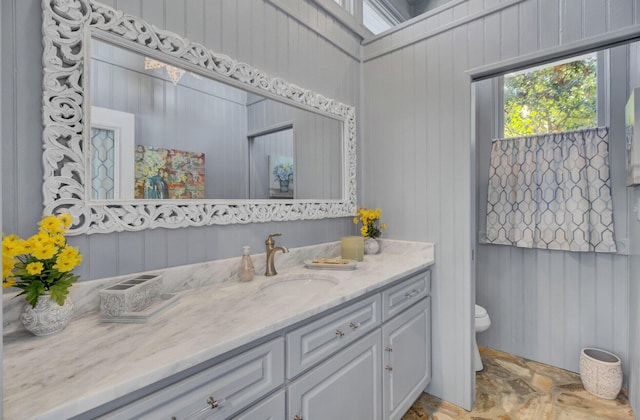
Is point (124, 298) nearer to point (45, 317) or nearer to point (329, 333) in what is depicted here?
point (45, 317)

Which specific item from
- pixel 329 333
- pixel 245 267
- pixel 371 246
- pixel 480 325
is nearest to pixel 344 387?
pixel 329 333

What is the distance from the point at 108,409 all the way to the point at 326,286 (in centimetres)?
101

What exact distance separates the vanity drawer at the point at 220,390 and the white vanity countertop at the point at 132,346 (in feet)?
0.19

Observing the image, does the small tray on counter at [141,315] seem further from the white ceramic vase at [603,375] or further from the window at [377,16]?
the white ceramic vase at [603,375]

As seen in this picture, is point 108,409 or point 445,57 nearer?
point 108,409

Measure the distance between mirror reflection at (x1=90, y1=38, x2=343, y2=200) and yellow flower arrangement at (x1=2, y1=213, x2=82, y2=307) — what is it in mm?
234

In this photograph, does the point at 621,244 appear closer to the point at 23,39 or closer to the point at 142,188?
the point at 142,188

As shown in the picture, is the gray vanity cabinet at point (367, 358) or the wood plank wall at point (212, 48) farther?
the gray vanity cabinet at point (367, 358)

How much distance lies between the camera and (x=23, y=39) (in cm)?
99

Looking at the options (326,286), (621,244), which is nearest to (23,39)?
(326,286)

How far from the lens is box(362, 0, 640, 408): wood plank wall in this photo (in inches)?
66.6

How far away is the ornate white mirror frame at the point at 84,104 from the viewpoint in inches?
40.3

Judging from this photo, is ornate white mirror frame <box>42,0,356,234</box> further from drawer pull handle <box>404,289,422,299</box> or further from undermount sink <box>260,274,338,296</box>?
drawer pull handle <box>404,289,422,299</box>

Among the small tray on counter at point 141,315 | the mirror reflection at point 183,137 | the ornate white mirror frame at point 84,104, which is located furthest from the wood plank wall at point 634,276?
the small tray on counter at point 141,315
